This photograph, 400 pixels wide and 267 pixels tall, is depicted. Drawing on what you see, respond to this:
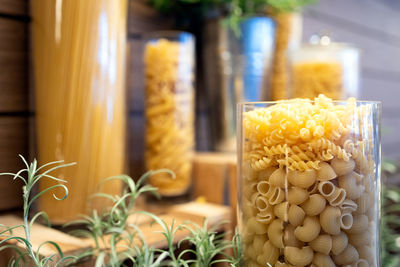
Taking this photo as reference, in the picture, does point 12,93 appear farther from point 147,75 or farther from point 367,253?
point 367,253

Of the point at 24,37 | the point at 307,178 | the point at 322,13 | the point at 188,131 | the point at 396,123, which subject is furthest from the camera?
the point at 396,123

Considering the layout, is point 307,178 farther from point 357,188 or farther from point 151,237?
point 151,237

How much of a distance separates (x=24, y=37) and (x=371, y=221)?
2.00ft

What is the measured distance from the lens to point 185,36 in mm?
753

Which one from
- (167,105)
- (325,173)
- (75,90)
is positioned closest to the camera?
(325,173)

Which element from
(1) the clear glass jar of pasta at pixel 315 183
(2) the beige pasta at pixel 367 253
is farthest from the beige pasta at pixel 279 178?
(2) the beige pasta at pixel 367 253

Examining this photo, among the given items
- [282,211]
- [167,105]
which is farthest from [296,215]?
[167,105]

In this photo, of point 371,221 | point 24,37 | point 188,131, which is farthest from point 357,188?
point 24,37

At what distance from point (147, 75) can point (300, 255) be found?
1.61ft

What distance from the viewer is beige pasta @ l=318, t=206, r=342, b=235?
1.23 ft

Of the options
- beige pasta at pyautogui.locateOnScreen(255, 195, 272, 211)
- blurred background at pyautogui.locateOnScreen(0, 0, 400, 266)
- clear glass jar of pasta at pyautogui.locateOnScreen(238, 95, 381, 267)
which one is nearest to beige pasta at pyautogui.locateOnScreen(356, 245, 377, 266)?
clear glass jar of pasta at pyautogui.locateOnScreen(238, 95, 381, 267)

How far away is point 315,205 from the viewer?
0.37 meters

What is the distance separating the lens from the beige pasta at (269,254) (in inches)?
15.4

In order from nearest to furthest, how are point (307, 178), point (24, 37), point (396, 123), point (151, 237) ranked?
point (307, 178)
point (151, 237)
point (24, 37)
point (396, 123)
